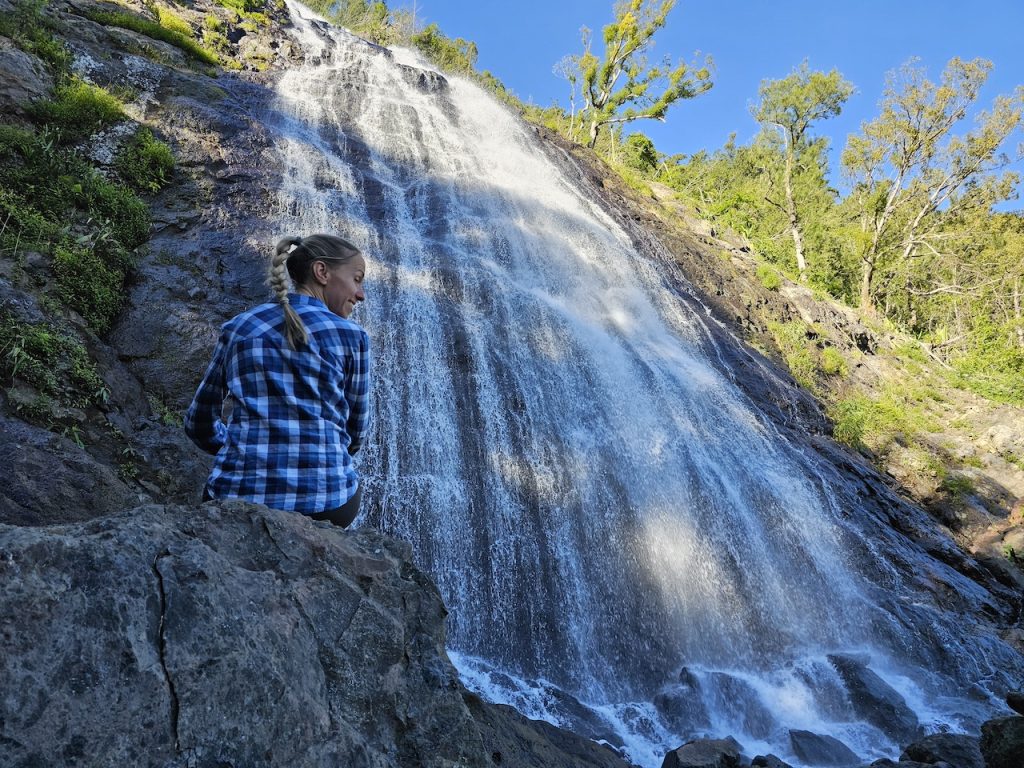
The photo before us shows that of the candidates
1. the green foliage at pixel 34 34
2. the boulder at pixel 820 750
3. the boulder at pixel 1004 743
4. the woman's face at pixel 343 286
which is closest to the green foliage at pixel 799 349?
the boulder at pixel 820 750

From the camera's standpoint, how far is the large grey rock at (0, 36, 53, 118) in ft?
28.4

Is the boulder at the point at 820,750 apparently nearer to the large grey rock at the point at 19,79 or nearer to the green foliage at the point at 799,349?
the green foliage at the point at 799,349

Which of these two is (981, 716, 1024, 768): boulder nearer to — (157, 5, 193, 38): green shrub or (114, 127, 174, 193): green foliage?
(114, 127, 174, 193): green foliage

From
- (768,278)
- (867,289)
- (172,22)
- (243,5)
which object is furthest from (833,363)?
(243,5)

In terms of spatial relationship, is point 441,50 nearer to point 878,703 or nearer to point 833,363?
point 833,363

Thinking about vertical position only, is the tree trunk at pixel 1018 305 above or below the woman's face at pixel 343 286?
above

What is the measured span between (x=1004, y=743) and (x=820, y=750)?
242 centimetres

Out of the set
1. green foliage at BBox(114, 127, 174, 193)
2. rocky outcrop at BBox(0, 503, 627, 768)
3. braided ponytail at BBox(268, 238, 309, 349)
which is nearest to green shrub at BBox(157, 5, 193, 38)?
green foliage at BBox(114, 127, 174, 193)

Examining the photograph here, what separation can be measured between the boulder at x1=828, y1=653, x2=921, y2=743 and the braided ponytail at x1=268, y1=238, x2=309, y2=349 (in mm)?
6799

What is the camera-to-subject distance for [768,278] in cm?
1694

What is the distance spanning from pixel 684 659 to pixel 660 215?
14.3 metres

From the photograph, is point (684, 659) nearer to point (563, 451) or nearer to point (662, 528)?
point (662, 528)

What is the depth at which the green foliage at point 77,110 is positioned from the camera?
8.92m

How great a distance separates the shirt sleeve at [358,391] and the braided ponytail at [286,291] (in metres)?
0.24
